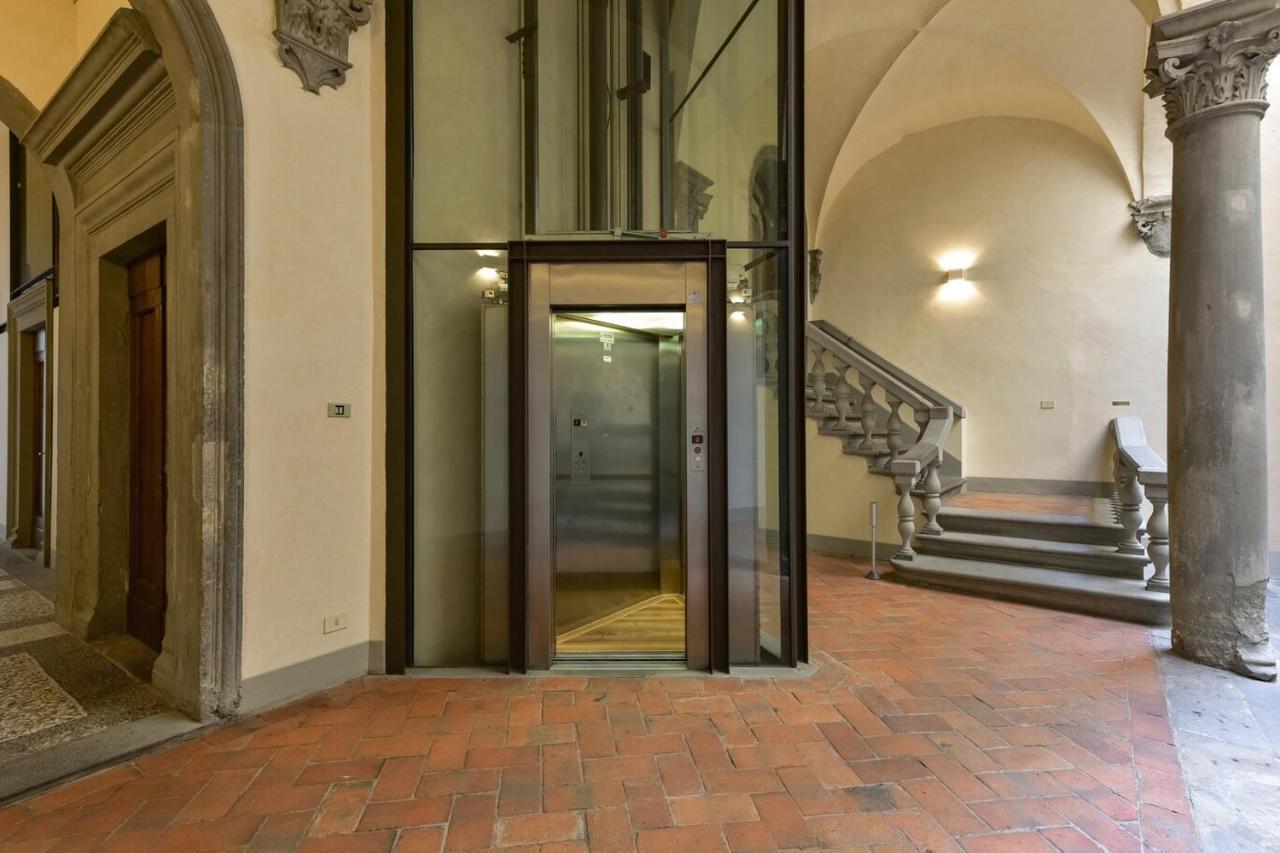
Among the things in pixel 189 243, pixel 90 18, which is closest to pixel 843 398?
pixel 189 243

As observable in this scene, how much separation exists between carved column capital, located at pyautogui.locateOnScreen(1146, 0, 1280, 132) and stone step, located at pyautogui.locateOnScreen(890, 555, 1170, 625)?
315 centimetres

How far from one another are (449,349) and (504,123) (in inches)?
61.0

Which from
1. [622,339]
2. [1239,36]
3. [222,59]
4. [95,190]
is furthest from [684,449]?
[95,190]

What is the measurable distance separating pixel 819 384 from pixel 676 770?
491 cm

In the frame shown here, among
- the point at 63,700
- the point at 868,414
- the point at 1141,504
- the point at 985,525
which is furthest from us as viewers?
the point at 868,414

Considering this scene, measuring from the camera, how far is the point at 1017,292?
7.61 meters

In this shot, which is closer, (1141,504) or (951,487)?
(1141,504)

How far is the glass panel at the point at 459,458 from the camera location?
130 inches

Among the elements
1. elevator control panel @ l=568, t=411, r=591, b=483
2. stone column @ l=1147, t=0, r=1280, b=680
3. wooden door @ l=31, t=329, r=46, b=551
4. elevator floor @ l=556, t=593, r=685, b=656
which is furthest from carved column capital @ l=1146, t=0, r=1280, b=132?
wooden door @ l=31, t=329, r=46, b=551

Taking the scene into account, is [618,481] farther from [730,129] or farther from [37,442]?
[37,442]

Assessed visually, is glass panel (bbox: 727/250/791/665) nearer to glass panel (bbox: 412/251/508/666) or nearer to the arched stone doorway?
glass panel (bbox: 412/251/508/666)

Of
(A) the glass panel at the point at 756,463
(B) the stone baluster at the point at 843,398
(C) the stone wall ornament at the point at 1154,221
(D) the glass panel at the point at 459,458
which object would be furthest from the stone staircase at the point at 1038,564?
(C) the stone wall ornament at the point at 1154,221

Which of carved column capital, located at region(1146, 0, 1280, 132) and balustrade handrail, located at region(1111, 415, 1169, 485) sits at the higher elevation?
carved column capital, located at region(1146, 0, 1280, 132)

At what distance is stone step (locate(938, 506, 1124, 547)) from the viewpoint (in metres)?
4.76
